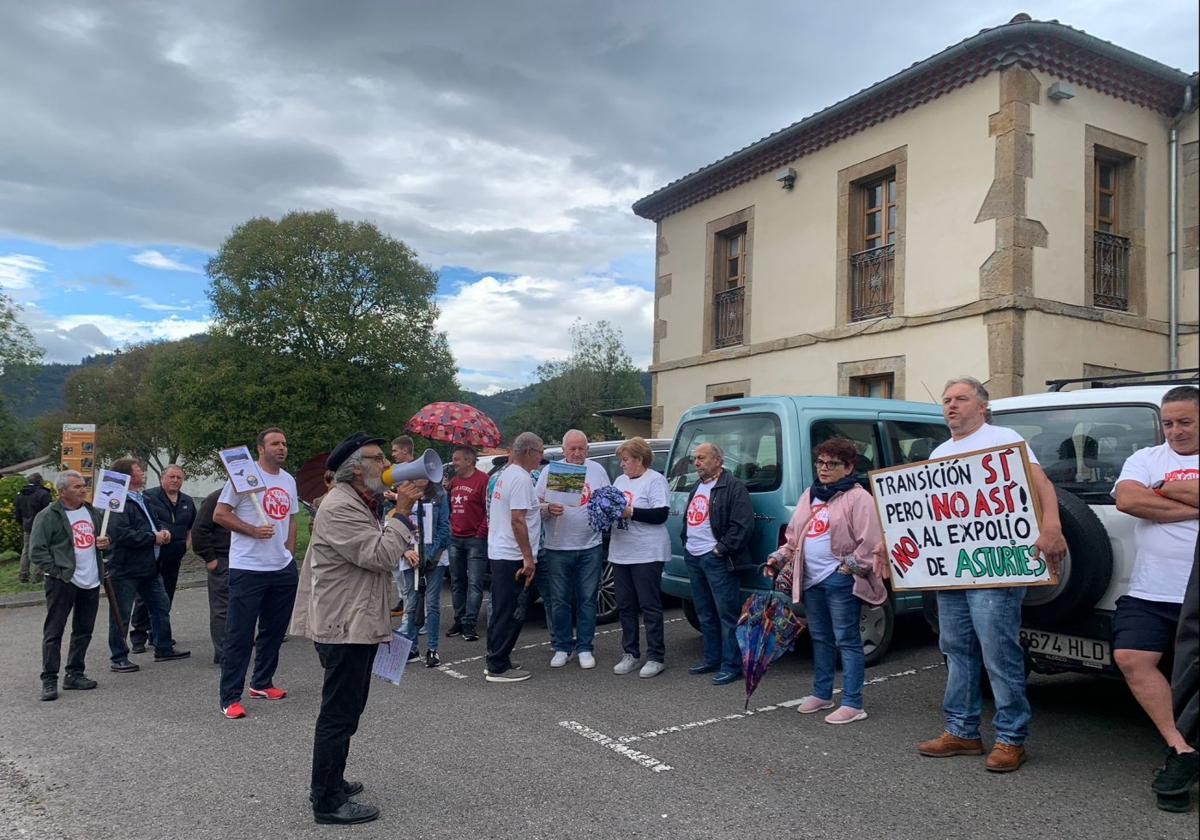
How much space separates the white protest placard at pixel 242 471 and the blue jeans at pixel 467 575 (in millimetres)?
2218

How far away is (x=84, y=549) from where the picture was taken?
6730mm

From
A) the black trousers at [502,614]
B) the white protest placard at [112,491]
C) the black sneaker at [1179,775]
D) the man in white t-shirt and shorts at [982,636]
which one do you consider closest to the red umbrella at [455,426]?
the black trousers at [502,614]

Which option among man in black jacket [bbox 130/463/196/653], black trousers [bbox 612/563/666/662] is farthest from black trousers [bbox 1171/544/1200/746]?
man in black jacket [bbox 130/463/196/653]

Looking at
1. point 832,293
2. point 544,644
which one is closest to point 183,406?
point 832,293

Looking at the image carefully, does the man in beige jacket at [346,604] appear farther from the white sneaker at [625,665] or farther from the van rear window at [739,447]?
the van rear window at [739,447]

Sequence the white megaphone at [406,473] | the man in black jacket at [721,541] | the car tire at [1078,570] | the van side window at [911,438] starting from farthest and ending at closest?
1. the van side window at [911,438]
2. the man in black jacket at [721,541]
3. the car tire at [1078,570]
4. the white megaphone at [406,473]

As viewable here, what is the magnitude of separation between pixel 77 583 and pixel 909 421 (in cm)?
658

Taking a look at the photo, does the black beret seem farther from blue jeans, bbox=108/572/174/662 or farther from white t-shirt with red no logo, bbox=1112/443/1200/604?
blue jeans, bbox=108/572/174/662

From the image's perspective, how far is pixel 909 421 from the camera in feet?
24.4

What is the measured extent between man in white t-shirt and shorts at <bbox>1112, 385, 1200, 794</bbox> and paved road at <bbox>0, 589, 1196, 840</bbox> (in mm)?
360

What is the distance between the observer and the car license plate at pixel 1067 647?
453 centimetres

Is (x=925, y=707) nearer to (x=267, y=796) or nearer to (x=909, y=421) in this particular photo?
(x=909, y=421)

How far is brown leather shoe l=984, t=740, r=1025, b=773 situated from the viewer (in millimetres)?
4355

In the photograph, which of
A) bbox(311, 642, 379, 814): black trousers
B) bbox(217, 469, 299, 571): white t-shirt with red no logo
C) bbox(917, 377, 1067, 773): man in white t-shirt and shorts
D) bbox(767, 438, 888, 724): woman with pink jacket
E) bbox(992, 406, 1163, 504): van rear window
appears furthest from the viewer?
bbox(217, 469, 299, 571): white t-shirt with red no logo
